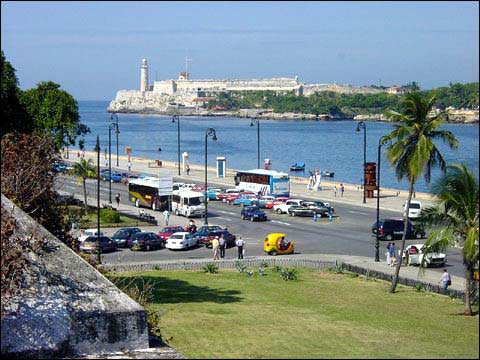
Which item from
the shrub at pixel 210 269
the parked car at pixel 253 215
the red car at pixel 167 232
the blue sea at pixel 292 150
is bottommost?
the blue sea at pixel 292 150

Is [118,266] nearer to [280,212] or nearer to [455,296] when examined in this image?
[455,296]

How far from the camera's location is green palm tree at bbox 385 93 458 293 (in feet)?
94.9

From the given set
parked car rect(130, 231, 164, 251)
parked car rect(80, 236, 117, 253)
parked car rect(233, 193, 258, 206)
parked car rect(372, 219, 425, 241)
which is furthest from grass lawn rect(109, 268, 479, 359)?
parked car rect(233, 193, 258, 206)

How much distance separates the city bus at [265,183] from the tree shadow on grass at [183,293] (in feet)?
122

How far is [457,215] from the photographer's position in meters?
24.2

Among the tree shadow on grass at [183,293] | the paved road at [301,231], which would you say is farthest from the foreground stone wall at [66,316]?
the paved road at [301,231]

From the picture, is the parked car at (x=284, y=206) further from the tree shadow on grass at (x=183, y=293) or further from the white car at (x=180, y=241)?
the tree shadow on grass at (x=183, y=293)

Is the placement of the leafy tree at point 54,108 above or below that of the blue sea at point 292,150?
above

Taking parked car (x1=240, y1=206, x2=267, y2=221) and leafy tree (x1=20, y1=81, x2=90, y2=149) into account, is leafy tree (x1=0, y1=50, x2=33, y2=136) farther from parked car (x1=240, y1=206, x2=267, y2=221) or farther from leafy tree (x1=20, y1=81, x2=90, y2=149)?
leafy tree (x1=20, y1=81, x2=90, y2=149)

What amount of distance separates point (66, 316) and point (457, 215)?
13215mm

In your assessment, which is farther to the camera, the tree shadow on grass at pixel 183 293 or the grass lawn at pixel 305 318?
the tree shadow on grass at pixel 183 293

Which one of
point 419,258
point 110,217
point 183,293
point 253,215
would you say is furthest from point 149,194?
point 183,293

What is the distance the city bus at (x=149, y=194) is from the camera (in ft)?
191

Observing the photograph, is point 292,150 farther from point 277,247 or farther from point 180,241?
point 277,247
